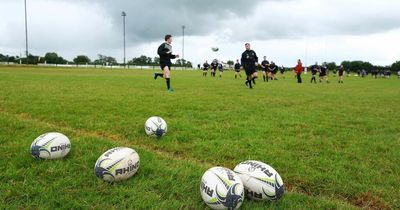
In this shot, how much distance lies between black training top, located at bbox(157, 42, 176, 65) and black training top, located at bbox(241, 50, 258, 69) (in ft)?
16.6

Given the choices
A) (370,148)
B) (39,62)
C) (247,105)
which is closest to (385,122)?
(370,148)

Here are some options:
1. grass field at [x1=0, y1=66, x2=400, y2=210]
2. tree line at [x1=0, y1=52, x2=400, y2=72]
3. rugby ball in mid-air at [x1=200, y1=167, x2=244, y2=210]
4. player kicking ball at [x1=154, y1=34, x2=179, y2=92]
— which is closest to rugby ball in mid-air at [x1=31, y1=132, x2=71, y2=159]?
grass field at [x1=0, y1=66, x2=400, y2=210]

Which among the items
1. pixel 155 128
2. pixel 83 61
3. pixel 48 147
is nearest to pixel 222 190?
pixel 48 147

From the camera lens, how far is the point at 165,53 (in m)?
13.5

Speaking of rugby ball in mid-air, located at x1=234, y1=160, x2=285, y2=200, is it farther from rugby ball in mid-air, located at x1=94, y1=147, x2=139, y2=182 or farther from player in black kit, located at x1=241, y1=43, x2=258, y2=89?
player in black kit, located at x1=241, y1=43, x2=258, y2=89

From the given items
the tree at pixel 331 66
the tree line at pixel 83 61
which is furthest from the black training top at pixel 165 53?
the tree at pixel 331 66

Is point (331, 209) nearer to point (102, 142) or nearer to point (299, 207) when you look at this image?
point (299, 207)

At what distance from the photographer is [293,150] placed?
532 cm

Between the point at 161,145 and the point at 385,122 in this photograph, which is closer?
the point at 161,145

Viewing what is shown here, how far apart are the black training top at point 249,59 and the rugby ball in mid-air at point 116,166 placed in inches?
557

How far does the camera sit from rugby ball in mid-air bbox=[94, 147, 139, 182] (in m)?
3.73

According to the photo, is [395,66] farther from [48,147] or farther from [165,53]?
[48,147]

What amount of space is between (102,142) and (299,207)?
3.29 metres

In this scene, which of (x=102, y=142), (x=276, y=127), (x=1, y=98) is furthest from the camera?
(x=1, y=98)
